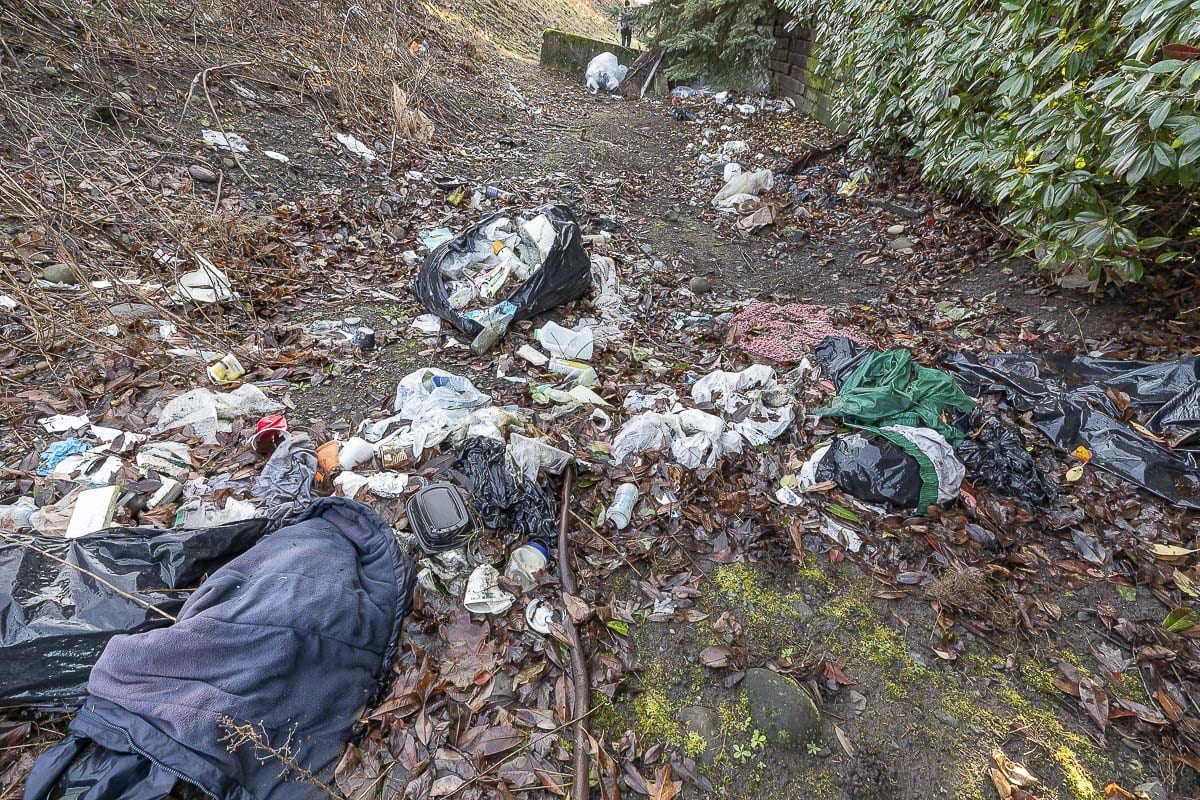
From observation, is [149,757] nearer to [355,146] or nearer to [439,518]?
[439,518]

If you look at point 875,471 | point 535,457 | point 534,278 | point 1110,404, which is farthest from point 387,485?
point 1110,404

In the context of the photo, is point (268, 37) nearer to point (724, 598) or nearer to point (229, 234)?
point (229, 234)

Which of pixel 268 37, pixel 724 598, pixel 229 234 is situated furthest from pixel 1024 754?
pixel 268 37

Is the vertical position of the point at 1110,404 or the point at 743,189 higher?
the point at 743,189

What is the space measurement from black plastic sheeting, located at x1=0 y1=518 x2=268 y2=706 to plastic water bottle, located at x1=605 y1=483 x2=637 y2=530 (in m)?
1.52

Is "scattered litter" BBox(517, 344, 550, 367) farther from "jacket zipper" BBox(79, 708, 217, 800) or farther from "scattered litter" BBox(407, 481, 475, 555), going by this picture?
"jacket zipper" BBox(79, 708, 217, 800)

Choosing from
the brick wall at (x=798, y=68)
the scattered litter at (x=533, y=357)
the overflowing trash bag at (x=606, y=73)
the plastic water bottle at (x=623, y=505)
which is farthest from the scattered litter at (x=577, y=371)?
the overflowing trash bag at (x=606, y=73)

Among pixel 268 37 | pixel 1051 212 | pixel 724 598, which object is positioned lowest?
pixel 724 598

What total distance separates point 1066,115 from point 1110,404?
5.00ft

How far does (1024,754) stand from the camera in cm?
178

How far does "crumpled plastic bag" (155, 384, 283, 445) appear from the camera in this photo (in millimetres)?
2707

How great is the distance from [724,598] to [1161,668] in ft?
A: 5.30

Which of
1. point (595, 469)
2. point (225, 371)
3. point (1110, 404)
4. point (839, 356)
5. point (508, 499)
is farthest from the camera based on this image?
point (839, 356)

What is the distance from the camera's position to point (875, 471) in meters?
2.56
